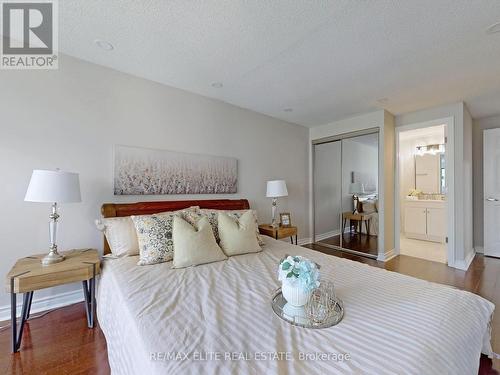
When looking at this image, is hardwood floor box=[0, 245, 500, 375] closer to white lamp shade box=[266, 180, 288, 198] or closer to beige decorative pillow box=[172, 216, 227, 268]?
beige decorative pillow box=[172, 216, 227, 268]

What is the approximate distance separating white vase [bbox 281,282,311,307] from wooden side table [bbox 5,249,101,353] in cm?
165

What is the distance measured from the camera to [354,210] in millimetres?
4328

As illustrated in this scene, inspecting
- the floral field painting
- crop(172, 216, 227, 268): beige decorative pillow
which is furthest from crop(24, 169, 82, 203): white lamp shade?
crop(172, 216, 227, 268): beige decorative pillow

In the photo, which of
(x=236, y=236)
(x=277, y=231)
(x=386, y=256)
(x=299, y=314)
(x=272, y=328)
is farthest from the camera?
(x=386, y=256)

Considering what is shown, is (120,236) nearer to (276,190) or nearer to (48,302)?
(48,302)

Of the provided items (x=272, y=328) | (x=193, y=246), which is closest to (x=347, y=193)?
(x=193, y=246)

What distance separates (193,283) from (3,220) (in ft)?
6.13

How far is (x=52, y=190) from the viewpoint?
1.82 meters

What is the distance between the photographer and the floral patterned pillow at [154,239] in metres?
1.98

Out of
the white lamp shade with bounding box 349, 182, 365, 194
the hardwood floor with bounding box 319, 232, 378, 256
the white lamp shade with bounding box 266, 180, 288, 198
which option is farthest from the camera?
the white lamp shade with bounding box 349, 182, 365, 194

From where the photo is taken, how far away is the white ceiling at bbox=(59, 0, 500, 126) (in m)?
1.68

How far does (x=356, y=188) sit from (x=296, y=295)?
358cm

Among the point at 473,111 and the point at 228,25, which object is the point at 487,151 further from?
the point at 228,25

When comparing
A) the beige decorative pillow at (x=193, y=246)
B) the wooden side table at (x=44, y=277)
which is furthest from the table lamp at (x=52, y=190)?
the beige decorative pillow at (x=193, y=246)
